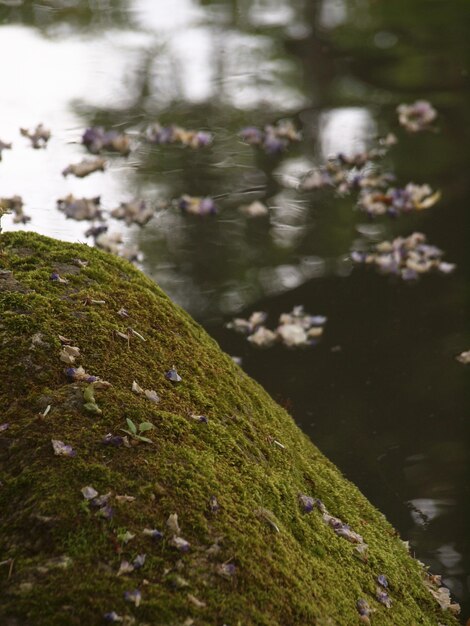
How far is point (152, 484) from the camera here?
6.37ft

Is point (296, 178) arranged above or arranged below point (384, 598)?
below

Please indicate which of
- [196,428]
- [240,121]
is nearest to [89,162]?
[240,121]

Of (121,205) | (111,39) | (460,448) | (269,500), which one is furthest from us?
(111,39)

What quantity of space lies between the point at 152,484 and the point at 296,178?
427 centimetres

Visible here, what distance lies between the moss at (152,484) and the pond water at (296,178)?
923 mm

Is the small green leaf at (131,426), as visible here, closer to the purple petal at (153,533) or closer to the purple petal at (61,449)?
the purple petal at (61,449)

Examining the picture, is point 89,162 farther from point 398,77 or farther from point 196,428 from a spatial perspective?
point 196,428

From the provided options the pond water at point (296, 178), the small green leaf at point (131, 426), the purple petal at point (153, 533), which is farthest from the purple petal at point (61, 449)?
the pond water at point (296, 178)

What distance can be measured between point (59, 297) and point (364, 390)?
6.82ft

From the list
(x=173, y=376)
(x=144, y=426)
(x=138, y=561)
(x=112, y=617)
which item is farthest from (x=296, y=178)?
(x=112, y=617)

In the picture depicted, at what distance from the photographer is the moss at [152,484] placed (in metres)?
1.75

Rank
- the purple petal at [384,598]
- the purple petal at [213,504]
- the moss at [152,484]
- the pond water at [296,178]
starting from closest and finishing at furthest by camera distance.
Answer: the moss at [152,484] → the purple petal at [213,504] → the purple petal at [384,598] → the pond water at [296,178]

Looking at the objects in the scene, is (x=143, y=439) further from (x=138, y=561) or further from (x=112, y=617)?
(x=112, y=617)

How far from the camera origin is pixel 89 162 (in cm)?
586
